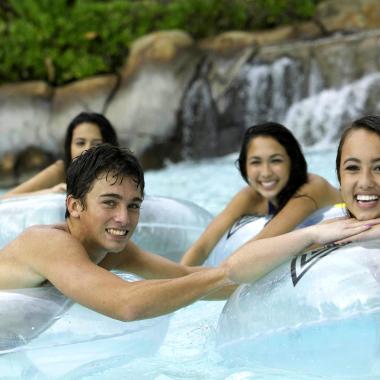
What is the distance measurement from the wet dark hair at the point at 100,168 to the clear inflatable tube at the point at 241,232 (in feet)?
5.09

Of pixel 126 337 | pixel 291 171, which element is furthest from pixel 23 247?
pixel 291 171

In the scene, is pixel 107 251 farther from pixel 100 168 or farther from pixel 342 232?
pixel 342 232

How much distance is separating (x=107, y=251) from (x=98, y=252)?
4cm

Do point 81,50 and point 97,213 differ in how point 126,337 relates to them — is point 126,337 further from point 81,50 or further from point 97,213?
point 81,50

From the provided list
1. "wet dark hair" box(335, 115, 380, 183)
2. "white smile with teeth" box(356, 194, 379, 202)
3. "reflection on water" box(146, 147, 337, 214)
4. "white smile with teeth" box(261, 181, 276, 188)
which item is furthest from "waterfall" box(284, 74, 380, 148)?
"white smile with teeth" box(356, 194, 379, 202)

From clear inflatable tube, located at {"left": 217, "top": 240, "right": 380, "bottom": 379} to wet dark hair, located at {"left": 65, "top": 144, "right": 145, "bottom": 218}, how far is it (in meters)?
0.65

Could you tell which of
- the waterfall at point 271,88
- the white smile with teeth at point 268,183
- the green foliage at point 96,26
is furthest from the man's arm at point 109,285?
the green foliage at point 96,26

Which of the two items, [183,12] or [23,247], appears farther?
[183,12]

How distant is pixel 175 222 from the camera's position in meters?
5.36

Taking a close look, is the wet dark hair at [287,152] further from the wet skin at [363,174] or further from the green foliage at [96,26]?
the green foliage at [96,26]

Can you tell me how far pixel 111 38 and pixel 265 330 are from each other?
9.16 meters

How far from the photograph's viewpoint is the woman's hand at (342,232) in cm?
315

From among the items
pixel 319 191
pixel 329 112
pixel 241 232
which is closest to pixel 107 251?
pixel 241 232

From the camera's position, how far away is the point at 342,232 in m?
3.16
